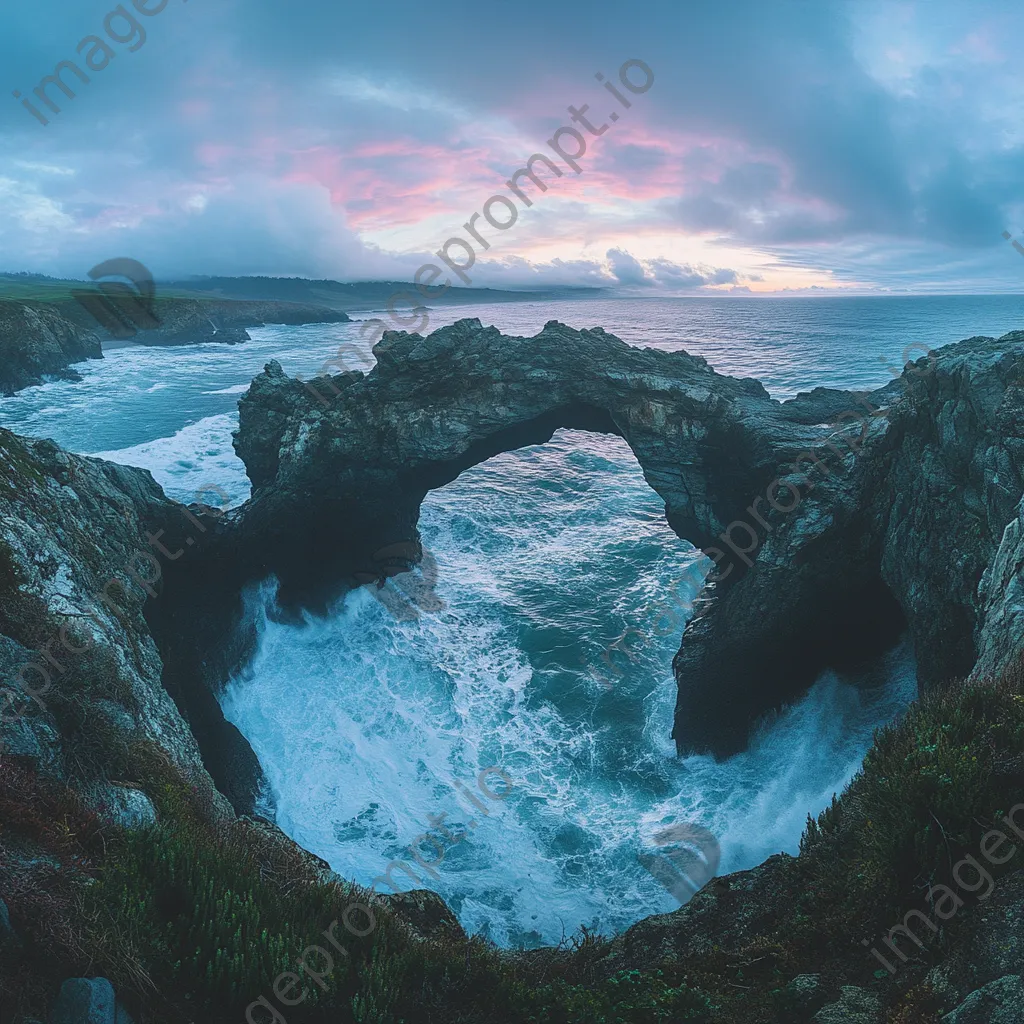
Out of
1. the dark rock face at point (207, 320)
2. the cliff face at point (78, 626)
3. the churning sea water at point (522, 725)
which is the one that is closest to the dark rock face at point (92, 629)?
the cliff face at point (78, 626)

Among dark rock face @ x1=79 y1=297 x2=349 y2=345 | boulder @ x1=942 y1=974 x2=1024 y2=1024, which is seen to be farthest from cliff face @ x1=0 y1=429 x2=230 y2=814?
dark rock face @ x1=79 y1=297 x2=349 y2=345

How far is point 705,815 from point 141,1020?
1580 centimetres

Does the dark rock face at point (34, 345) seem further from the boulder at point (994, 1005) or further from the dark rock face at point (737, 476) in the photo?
the boulder at point (994, 1005)

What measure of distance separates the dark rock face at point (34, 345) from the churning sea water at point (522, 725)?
32.4m

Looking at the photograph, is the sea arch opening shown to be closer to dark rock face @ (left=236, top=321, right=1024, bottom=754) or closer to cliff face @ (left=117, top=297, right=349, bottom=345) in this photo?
dark rock face @ (left=236, top=321, right=1024, bottom=754)

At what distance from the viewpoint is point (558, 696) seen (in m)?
21.3

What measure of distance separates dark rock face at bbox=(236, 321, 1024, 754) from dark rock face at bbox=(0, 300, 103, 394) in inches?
1835

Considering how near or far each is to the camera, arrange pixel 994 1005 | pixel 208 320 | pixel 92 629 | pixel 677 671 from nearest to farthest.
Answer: pixel 994 1005, pixel 92 629, pixel 677 671, pixel 208 320

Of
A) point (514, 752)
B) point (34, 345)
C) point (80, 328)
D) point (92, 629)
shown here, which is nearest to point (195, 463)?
point (92, 629)

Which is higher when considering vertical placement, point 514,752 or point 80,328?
point 514,752

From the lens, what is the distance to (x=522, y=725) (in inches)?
797

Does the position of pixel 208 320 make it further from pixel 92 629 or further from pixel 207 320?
pixel 92 629

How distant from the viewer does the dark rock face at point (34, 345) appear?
56.5 m

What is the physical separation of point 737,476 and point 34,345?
2854 inches
